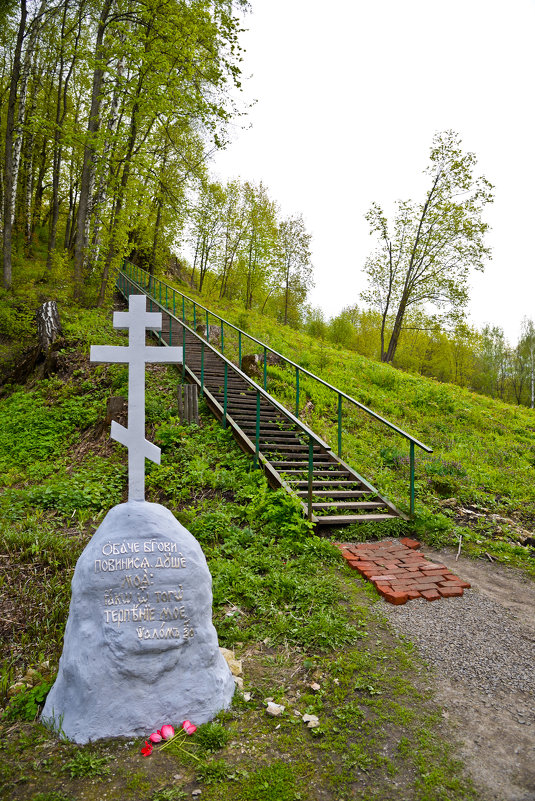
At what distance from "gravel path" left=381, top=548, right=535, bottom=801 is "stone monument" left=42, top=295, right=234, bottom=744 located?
4.69ft

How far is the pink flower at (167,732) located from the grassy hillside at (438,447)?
3.36 meters

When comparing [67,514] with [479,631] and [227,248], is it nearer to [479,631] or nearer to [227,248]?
[479,631]

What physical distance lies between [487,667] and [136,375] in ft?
10.4

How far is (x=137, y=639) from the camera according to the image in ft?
9.48

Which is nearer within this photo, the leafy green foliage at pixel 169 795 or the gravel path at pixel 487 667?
the leafy green foliage at pixel 169 795

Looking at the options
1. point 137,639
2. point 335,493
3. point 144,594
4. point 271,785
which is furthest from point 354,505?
point 271,785

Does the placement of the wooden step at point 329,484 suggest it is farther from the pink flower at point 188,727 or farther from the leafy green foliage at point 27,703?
the leafy green foliage at point 27,703

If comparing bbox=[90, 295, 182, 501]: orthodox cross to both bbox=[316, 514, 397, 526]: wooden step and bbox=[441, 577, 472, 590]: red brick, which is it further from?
bbox=[441, 577, 472, 590]: red brick

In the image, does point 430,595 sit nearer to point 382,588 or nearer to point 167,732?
point 382,588

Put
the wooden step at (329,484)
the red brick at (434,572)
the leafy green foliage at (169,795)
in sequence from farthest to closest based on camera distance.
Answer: the wooden step at (329,484) → the red brick at (434,572) → the leafy green foliage at (169,795)

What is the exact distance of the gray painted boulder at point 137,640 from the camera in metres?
2.80

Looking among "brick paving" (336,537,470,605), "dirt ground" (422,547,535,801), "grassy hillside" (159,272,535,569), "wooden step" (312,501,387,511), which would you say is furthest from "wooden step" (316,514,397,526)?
"dirt ground" (422,547,535,801)

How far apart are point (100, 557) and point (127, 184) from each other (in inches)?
532

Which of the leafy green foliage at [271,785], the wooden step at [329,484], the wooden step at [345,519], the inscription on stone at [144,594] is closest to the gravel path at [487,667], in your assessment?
the leafy green foliage at [271,785]
